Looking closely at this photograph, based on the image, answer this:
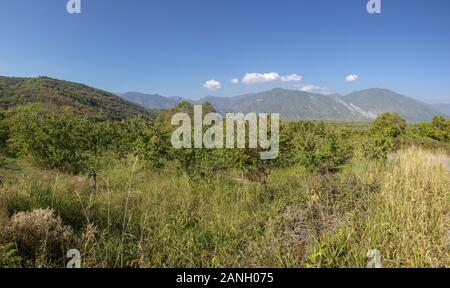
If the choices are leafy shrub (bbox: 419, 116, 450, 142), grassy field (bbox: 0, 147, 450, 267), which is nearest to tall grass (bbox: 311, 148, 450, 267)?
grassy field (bbox: 0, 147, 450, 267)

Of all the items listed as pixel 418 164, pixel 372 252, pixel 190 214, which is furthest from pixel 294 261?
pixel 418 164

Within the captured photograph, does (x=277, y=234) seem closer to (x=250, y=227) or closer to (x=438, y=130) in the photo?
(x=250, y=227)

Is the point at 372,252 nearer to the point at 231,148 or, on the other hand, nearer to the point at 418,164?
the point at 418,164

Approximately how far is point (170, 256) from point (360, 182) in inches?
120

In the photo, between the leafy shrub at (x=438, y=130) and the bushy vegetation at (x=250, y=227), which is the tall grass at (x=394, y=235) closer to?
the bushy vegetation at (x=250, y=227)

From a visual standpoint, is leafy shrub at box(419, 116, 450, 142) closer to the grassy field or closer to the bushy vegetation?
the bushy vegetation

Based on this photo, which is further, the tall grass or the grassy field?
the grassy field

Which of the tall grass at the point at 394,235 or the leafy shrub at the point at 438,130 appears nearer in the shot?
the tall grass at the point at 394,235

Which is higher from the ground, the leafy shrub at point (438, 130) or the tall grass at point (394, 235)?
the leafy shrub at point (438, 130)

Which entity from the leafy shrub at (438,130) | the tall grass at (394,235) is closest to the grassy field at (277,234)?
the tall grass at (394,235)

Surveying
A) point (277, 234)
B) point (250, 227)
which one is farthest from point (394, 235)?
point (250, 227)

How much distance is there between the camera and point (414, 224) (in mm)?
2613

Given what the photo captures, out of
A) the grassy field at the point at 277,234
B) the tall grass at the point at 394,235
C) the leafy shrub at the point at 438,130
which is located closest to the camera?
the tall grass at the point at 394,235

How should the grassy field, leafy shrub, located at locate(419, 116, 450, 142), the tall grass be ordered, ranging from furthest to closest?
1. leafy shrub, located at locate(419, 116, 450, 142)
2. the grassy field
3. the tall grass
